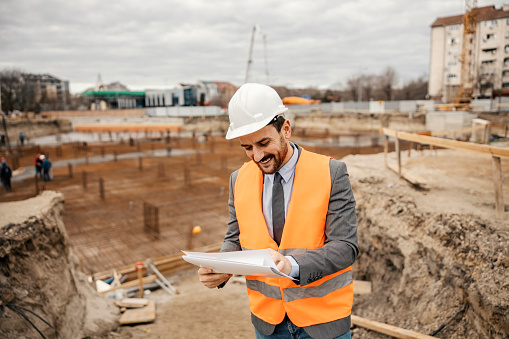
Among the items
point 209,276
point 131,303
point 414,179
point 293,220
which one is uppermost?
point 293,220

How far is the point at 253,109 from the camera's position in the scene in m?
1.70

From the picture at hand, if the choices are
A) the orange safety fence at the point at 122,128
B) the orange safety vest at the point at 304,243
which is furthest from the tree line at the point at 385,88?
the orange safety vest at the point at 304,243

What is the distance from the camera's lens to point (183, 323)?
527 cm

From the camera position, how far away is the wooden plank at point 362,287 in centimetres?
523

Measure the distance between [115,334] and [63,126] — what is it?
51515 mm

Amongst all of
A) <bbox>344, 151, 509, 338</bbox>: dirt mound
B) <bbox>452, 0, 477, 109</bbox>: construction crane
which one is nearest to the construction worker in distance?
<bbox>344, 151, 509, 338</bbox>: dirt mound

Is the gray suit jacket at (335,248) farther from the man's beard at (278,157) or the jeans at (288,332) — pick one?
the man's beard at (278,157)

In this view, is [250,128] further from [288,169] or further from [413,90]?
[413,90]

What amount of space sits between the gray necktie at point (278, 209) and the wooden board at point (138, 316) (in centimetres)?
425

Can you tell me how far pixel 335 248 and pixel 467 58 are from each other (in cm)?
4084

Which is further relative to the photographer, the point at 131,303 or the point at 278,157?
the point at 131,303

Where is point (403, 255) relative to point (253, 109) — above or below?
below

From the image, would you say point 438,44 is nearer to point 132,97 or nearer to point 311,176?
point 311,176

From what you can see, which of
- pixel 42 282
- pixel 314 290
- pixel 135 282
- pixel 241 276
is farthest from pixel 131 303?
pixel 314 290
